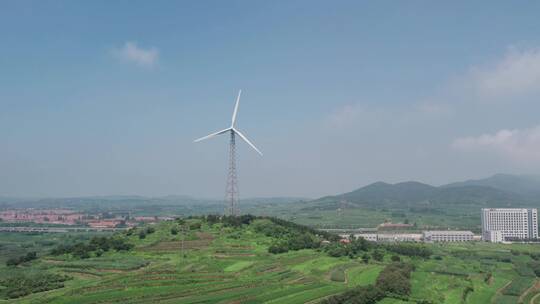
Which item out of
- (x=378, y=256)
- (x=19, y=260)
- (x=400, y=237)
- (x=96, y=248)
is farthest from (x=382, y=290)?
(x=400, y=237)

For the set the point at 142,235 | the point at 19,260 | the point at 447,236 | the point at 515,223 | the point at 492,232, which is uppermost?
the point at 142,235

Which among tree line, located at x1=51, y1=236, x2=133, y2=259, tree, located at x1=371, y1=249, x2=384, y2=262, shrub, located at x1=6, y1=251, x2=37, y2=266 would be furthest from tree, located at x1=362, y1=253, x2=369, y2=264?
shrub, located at x1=6, y1=251, x2=37, y2=266

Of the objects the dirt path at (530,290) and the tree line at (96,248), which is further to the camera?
the tree line at (96,248)

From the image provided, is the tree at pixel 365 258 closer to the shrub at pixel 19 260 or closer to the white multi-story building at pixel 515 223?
the shrub at pixel 19 260

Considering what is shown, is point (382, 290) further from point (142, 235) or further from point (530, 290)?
point (142, 235)

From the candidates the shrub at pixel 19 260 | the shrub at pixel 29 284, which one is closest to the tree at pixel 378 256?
the shrub at pixel 29 284

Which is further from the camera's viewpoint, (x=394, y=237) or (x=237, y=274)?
(x=394, y=237)

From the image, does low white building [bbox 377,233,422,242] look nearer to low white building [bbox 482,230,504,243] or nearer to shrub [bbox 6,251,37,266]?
low white building [bbox 482,230,504,243]
